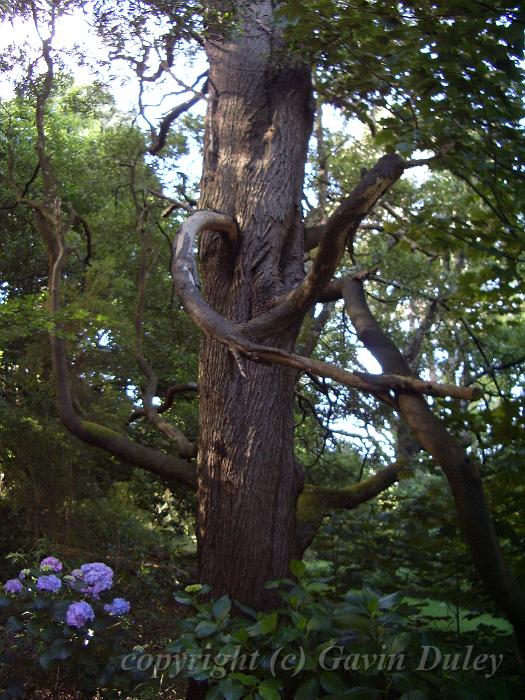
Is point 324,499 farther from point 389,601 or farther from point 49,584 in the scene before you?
point 389,601

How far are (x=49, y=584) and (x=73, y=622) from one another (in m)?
0.28

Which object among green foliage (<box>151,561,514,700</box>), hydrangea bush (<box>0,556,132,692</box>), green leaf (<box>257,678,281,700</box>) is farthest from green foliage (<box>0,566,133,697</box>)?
green leaf (<box>257,678,281,700</box>)

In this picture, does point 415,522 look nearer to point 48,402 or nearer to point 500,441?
point 500,441

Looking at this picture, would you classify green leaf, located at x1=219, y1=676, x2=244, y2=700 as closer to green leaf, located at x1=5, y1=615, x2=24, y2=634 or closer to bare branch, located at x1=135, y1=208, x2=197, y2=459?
green leaf, located at x1=5, y1=615, x2=24, y2=634

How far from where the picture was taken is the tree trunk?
16.1ft

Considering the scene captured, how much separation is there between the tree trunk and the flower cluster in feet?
2.78

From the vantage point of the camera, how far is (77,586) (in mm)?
4137

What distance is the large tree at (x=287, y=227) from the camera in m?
4.27

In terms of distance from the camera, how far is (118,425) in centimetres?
849

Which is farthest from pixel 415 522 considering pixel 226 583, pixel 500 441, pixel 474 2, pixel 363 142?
pixel 363 142

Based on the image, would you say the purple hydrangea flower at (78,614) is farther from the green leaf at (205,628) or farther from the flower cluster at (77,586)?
the green leaf at (205,628)

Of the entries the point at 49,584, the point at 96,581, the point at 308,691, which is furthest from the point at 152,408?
the point at 308,691

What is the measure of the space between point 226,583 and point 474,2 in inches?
139

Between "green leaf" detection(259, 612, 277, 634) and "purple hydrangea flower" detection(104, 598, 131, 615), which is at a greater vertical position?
"purple hydrangea flower" detection(104, 598, 131, 615)
